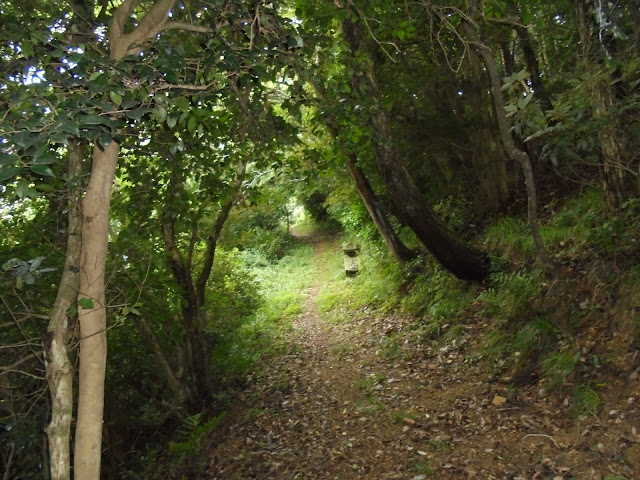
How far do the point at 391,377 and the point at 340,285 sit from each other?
7.37 m

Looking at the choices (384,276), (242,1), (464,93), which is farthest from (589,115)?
(384,276)

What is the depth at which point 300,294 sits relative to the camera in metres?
14.6

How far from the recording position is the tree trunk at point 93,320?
2.65 m

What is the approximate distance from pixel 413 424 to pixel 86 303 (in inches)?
164

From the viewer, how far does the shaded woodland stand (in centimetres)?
272

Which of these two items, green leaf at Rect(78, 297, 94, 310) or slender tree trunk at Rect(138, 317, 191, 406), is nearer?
green leaf at Rect(78, 297, 94, 310)

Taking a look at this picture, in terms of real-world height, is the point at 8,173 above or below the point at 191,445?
above

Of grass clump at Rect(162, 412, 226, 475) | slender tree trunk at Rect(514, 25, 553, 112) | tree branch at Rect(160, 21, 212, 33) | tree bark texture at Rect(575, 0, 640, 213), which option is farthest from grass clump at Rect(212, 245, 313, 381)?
slender tree trunk at Rect(514, 25, 553, 112)

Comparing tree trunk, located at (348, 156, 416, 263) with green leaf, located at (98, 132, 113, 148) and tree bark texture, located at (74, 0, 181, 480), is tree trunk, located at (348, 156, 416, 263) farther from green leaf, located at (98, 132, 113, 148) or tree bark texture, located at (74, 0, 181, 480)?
green leaf, located at (98, 132, 113, 148)

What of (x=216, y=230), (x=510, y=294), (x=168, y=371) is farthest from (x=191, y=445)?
(x=510, y=294)

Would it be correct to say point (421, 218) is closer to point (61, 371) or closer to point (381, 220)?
point (381, 220)

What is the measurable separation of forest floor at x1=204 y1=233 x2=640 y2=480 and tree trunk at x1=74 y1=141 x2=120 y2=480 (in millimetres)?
2920

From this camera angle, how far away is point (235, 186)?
7125mm

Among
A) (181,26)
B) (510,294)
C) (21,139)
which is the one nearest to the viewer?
(21,139)
